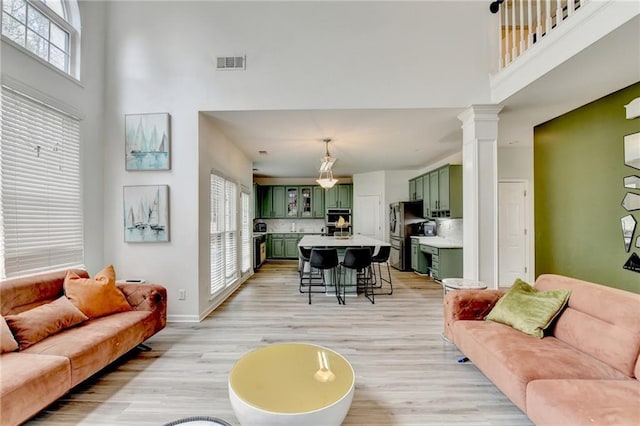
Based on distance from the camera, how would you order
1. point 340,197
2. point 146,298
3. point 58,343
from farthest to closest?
point 340,197 < point 146,298 < point 58,343

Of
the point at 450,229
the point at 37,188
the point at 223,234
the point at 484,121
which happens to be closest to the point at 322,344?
the point at 223,234

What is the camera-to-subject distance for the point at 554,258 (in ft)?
12.6

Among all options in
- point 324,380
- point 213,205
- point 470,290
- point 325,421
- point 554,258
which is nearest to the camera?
point 325,421

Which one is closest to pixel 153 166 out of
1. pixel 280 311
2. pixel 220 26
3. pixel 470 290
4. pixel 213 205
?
pixel 213 205

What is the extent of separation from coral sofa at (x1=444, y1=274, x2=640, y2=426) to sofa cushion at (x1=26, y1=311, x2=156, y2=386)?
9.34 feet

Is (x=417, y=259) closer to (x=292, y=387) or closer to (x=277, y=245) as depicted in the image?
(x=277, y=245)

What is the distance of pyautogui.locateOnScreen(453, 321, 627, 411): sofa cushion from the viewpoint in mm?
1650

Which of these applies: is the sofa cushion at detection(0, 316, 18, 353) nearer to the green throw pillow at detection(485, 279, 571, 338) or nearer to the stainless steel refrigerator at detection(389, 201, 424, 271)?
the green throw pillow at detection(485, 279, 571, 338)

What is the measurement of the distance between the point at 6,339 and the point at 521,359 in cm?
343

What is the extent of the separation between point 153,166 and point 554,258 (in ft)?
18.1

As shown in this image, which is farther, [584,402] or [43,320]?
[43,320]

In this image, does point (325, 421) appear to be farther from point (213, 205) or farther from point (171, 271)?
point (213, 205)

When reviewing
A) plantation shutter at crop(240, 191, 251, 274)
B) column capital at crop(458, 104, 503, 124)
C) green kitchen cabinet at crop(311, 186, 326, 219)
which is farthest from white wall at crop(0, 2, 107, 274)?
green kitchen cabinet at crop(311, 186, 326, 219)

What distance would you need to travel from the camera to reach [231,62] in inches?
137
